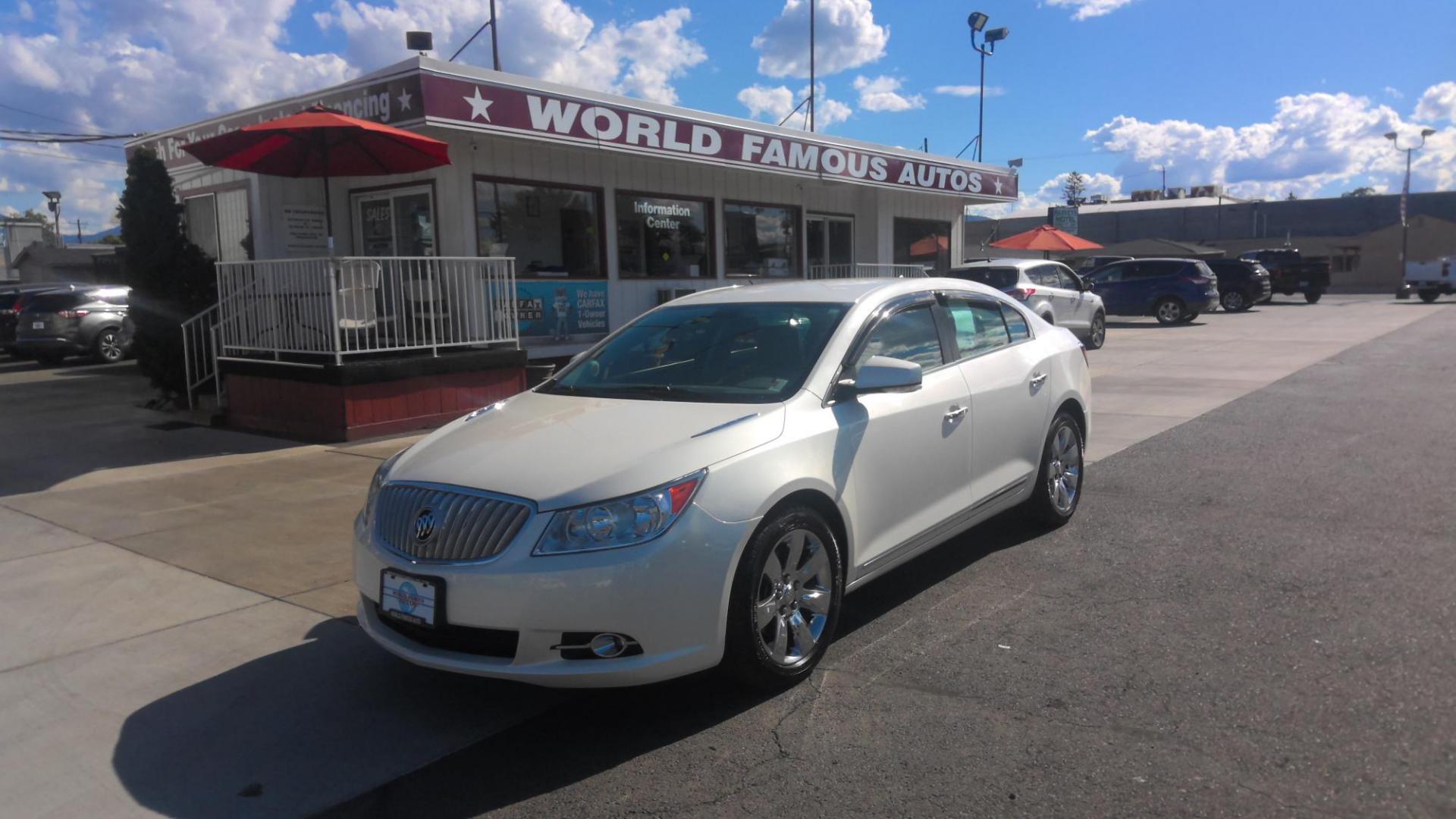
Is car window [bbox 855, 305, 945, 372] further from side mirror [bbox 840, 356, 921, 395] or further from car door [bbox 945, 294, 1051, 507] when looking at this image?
side mirror [bbox 840, 356, 921, 395]

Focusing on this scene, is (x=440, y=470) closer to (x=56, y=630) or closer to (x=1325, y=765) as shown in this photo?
(x=56, y=630)

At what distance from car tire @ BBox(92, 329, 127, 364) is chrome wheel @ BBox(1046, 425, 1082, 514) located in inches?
717

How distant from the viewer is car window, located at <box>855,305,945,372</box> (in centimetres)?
507

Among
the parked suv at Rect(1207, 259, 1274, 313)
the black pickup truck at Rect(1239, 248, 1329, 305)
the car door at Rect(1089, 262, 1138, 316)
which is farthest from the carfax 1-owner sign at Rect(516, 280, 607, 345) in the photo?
the black pickup truck at Rect(1239, 248, 1329, 305)

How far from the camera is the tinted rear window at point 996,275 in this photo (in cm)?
1744

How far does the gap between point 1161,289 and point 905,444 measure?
23316 millimetres

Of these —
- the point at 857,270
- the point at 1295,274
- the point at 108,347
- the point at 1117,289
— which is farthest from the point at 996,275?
the point at 1295,274

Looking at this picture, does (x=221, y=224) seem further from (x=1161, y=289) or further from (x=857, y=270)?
(x=1161, y=289)

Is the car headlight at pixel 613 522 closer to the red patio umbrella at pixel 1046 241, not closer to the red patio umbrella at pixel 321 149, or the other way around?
the red patio umbrella at pixel 321 149

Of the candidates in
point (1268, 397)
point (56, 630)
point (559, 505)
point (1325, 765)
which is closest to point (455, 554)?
point (559, 505)

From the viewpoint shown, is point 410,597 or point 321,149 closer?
point 410,597

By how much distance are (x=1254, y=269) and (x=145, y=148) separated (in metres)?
28.4

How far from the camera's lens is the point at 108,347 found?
18.9m

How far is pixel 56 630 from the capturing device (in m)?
5.07
